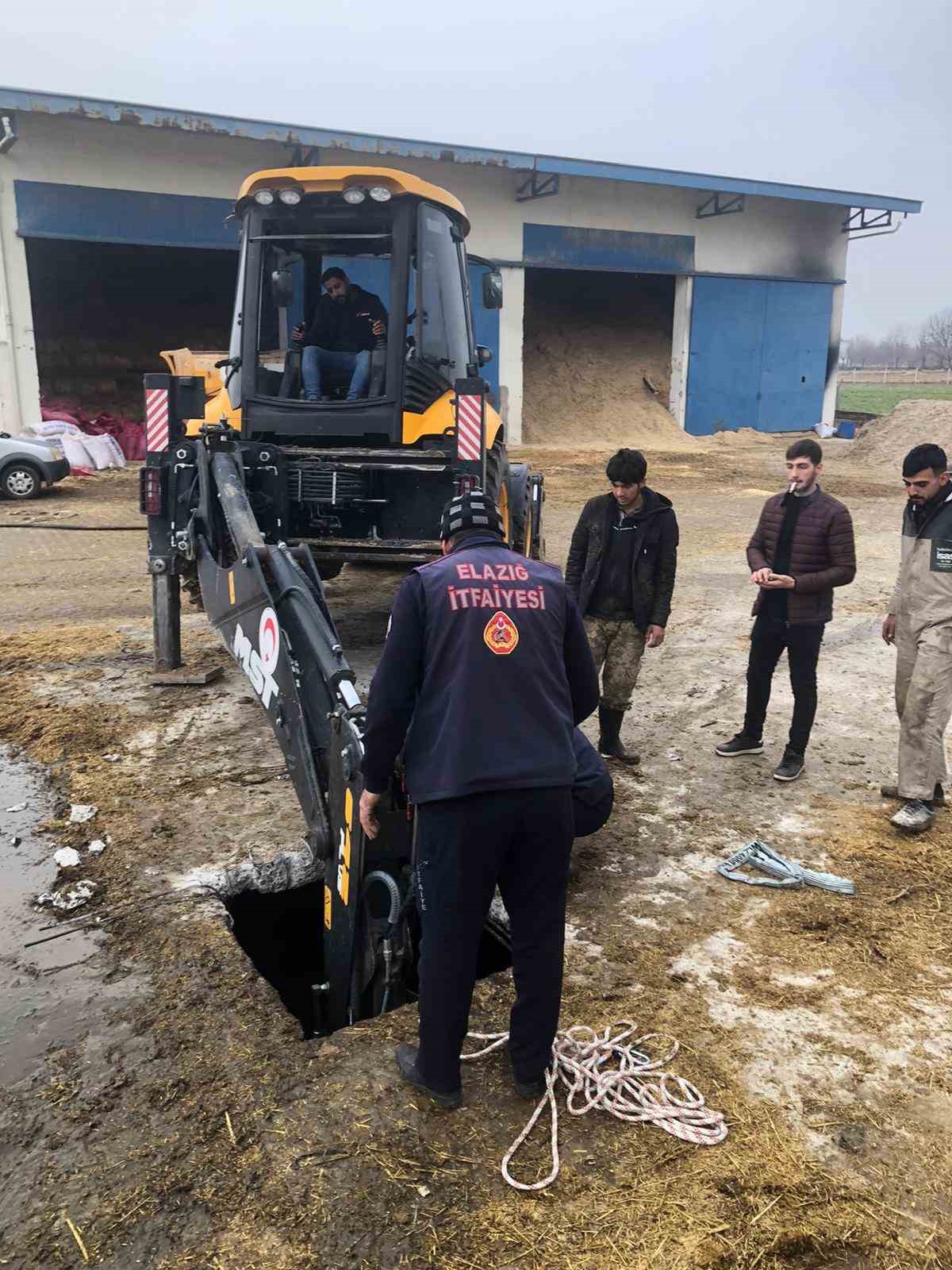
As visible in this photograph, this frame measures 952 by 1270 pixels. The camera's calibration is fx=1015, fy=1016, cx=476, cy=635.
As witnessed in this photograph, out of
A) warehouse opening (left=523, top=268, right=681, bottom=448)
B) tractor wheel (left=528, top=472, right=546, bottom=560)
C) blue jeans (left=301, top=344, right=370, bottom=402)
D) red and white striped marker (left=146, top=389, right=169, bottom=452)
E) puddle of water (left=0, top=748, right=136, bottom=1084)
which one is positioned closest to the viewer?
puddle of water (left=0, top=748, right=136, bottom=1084)

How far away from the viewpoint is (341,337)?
6.75 m

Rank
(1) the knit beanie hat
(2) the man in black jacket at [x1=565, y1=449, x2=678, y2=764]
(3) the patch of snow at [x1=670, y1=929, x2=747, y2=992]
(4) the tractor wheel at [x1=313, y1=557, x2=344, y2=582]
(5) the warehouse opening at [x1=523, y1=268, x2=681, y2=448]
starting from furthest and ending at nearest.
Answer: (5) the warehouse opening at [x1=523, y1=268, x2=681, y2=448] < (4) the tractor wheel at [x1=313, y1=557, x2=344, y2=582] < (2) the man in black jacket at [x1=565, y1=449, x2=678, y2=764] < (3) the patch of snow at [x1=670, y1=929, x2=747, y2=992] < (1) the knit beanie hat

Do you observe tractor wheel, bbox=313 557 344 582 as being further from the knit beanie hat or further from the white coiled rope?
Answer: the white coiled rope

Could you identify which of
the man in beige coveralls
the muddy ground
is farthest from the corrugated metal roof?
the man in beige coveralls

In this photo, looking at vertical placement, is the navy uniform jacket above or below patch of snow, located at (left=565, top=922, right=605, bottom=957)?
above

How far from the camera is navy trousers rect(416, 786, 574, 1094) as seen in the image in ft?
8.94

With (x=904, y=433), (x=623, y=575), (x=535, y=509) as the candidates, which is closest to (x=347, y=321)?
(x=535, y=509)

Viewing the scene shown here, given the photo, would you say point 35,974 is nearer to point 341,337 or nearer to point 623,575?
point 623,575

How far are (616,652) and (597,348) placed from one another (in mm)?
22926

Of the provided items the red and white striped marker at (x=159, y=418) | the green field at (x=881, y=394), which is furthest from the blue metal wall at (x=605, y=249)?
the red and white striped marker at (x=159, y=418)

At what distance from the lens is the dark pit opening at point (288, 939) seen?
4281mm

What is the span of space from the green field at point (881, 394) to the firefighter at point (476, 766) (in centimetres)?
3806

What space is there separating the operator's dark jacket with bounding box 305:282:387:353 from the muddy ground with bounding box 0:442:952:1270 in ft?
8.24

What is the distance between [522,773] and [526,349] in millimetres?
25281
